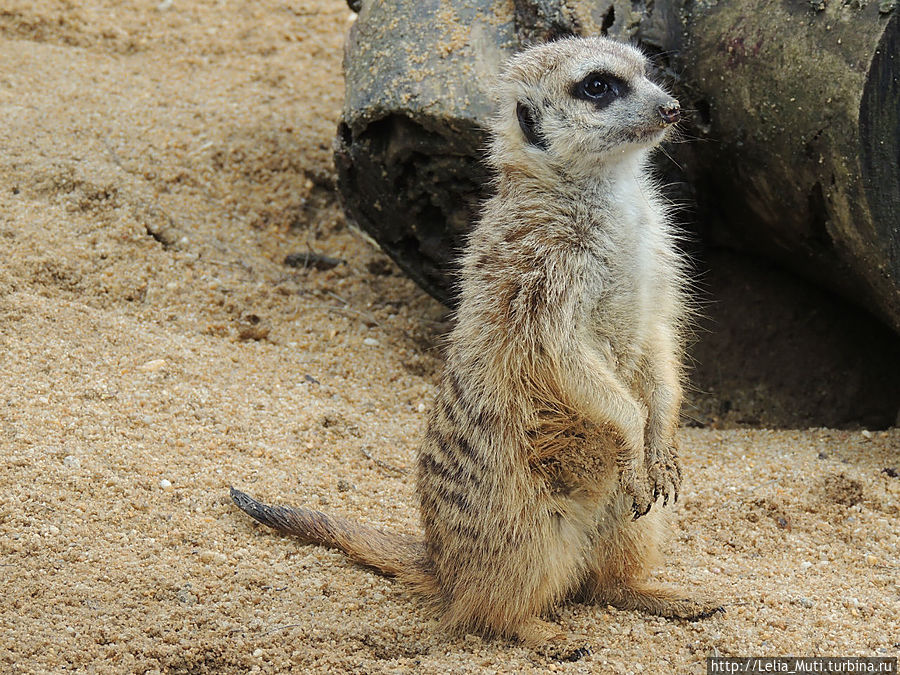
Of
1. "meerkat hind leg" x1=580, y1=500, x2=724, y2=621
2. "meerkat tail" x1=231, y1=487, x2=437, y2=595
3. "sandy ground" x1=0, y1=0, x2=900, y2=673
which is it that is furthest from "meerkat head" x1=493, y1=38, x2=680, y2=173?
"sandy ground" x1=0, y1=0, x2=900, y2=673

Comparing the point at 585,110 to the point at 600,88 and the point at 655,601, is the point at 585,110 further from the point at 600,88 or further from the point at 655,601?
the point at 655,601

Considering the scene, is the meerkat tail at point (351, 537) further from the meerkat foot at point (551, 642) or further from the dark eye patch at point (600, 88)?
the dark eye patch at point (600, 88)

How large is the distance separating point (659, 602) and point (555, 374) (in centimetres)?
75

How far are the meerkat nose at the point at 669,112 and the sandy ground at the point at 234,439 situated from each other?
135 cm

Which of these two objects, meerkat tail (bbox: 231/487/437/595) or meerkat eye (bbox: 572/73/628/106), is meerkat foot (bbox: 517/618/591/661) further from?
meerkat eye (bbox: 572/73/628/106)

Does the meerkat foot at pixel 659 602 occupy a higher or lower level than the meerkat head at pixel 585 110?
lower

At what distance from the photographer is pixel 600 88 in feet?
8.37

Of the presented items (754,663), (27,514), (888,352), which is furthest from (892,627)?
(27,514)

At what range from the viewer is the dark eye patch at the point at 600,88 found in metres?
2.53

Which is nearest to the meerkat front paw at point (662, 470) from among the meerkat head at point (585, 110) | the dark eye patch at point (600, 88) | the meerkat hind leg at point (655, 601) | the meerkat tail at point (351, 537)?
the meerkat hind leg at point (655, 601)

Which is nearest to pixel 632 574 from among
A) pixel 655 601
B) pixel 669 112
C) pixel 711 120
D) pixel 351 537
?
pixel 655 601

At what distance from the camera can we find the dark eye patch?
2525 millimetres

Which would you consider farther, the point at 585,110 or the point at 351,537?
the point at 351,537

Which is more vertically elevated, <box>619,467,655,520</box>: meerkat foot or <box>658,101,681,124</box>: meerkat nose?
<box>658,101,681,124</box>: meerkat nose
